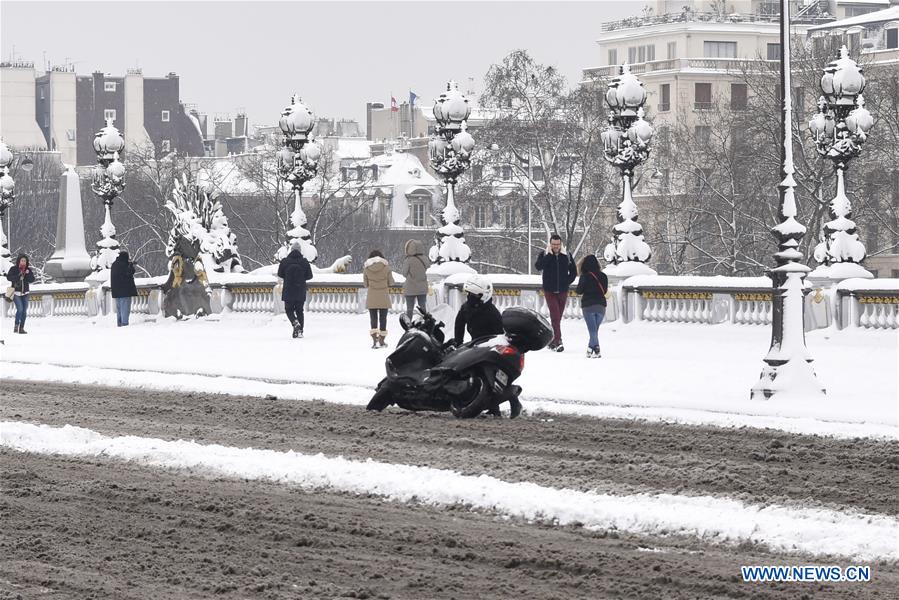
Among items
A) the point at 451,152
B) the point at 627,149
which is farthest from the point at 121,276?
the point at 627,149

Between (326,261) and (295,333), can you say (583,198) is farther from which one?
(295,333)

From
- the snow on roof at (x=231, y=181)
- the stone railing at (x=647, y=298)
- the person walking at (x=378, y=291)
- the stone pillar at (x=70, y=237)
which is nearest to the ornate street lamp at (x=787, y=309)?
the stone railing at (x=647, y=298)

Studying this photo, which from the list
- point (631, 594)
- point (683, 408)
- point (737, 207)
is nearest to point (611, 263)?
point (683, 408)

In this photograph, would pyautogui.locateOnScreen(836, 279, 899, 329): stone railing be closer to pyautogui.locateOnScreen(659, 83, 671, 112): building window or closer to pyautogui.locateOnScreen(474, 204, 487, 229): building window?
pyautogui.locateOnScreen(474, 204, 487, 229): building window

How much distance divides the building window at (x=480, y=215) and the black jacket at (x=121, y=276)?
110 ft

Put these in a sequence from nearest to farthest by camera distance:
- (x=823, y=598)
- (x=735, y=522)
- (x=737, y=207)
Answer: (x=823, y=598)
(x=735, y=522)
(x=737, y=207)

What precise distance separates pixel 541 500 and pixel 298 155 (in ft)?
88.6

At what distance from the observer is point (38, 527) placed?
11070 millimetres

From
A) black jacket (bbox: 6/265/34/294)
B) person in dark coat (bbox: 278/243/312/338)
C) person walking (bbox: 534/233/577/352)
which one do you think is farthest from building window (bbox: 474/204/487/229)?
person walking (bbox: 534/233/577/352)

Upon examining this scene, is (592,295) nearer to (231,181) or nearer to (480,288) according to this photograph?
(480,288)

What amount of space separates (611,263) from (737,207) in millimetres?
30675

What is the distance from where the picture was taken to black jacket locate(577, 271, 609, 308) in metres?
25.8

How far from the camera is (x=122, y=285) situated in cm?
3850

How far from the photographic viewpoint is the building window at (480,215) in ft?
236
